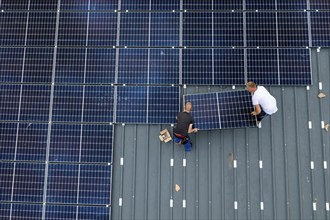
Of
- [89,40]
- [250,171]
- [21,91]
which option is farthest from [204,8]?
[21,91]

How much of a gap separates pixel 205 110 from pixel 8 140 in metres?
7.13

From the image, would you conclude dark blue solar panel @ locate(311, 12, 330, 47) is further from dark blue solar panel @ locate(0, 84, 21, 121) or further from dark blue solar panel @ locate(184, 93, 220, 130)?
dark blue solar panel @ locate(0, 84, 21, 121)

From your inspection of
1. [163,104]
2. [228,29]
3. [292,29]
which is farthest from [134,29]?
[292,29]

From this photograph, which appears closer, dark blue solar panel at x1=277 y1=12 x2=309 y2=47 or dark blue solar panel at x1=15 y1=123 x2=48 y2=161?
dark blue solar panel at x1=15 y1=123 x2=48 y2=161

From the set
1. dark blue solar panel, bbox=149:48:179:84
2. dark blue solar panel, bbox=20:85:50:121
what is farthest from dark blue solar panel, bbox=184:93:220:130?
dark blue solar panel, bbox=20:85:50:121

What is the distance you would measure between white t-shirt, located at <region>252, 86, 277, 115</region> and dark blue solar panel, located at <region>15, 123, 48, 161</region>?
738 cm

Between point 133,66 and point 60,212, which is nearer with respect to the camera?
point 60,212

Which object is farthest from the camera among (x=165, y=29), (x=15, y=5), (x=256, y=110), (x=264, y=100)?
(x=15, y=5)

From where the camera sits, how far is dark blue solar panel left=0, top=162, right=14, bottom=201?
10.8 metres

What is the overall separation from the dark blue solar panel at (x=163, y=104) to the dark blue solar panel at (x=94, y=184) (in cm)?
242

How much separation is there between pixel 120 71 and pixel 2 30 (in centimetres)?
489

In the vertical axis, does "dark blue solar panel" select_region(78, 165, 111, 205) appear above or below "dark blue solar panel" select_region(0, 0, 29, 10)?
below

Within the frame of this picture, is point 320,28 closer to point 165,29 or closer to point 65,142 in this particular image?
point 165,29

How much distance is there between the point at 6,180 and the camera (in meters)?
10.9
